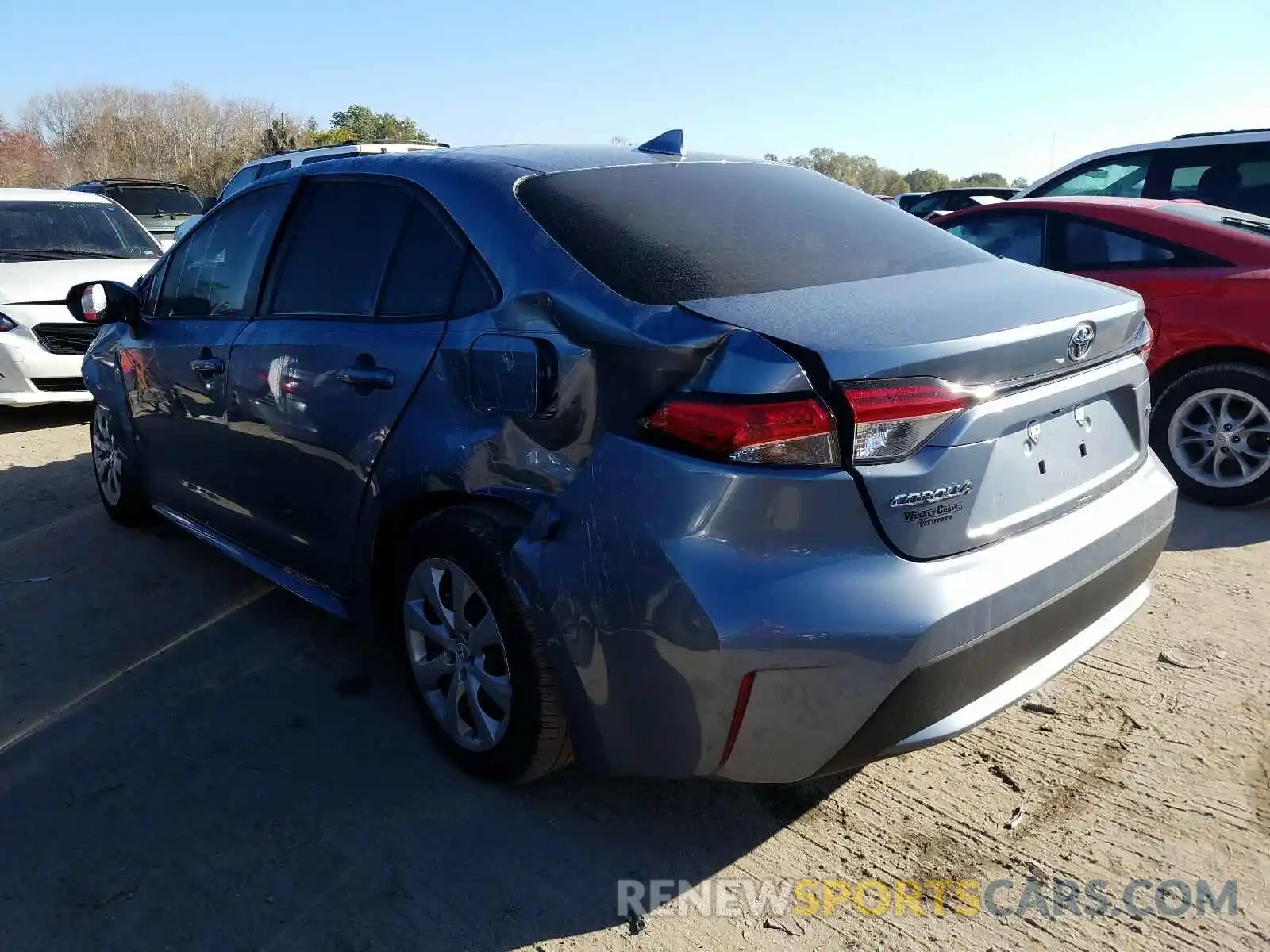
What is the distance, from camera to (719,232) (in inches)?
108

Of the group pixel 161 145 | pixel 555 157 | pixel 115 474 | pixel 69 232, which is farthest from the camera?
pixel 161 145

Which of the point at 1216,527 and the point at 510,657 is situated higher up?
the point at 510,657

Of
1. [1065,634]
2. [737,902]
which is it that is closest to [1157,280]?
[1065,634]

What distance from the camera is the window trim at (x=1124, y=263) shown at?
499cm

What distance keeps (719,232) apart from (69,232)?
783 centimetres

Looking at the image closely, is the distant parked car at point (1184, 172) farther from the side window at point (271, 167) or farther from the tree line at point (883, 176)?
the tree line at point (883, 176)

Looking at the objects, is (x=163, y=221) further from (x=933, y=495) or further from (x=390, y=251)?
(x=933, y=495)

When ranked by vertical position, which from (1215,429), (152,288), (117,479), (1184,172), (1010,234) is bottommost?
(117,479)

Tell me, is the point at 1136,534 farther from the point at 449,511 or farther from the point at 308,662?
the point at 308,662

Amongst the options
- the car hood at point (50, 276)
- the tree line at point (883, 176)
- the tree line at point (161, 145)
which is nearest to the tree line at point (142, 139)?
the tree line at point (161, 145)

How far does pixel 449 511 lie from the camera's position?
269 centimetres

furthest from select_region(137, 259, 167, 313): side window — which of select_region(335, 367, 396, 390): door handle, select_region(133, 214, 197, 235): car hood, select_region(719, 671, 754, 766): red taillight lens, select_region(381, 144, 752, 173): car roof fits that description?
select_region(133, 214, 197, 235): car hood

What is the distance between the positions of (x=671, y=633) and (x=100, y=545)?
12.5 ft

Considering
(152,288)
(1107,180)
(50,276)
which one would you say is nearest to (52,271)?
(50,276)
